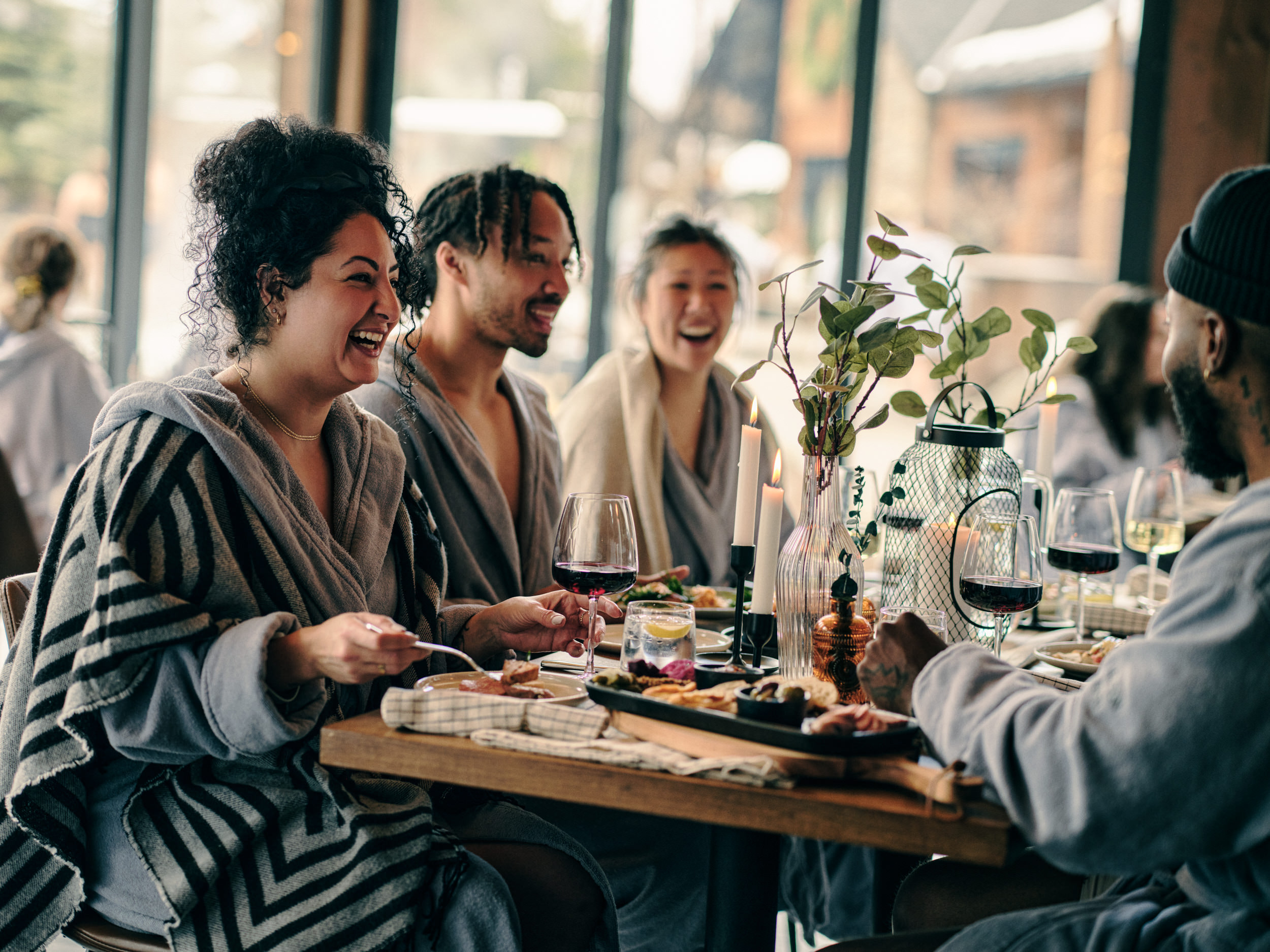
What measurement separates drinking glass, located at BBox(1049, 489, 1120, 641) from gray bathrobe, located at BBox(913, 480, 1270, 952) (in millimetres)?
765

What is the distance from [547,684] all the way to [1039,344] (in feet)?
3.45

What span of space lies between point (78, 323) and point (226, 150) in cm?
337

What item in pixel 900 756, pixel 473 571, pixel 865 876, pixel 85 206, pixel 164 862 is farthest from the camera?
pixel 85 206

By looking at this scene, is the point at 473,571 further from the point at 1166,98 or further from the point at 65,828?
the point at 1166,98

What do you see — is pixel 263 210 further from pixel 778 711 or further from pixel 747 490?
pixel 778 711

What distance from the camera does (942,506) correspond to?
5.82ft

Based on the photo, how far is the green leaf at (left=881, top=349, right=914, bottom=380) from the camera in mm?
1603

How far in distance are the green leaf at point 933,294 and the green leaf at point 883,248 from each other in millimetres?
167

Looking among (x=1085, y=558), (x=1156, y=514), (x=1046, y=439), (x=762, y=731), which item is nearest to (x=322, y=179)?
(x=762, y=731)

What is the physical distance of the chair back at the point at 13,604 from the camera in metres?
1.49

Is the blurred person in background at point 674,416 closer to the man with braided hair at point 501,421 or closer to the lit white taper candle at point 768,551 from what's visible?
the man with braided hair at point 501,421

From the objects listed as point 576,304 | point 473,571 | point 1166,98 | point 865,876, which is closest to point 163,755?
point 473,571

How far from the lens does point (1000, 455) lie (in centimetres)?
179

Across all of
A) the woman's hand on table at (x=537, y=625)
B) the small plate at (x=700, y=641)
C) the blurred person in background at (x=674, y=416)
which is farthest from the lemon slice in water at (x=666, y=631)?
the blurred person in background at (x=674, y=416)
